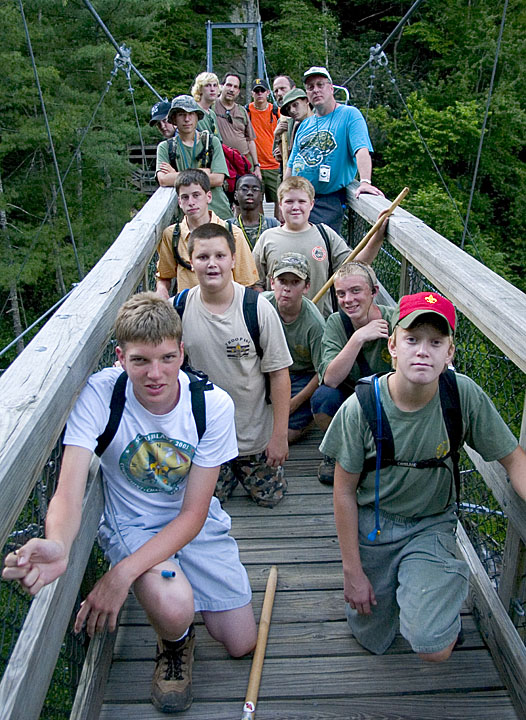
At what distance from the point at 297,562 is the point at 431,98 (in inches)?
695

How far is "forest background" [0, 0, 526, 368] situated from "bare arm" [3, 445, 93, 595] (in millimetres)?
13595

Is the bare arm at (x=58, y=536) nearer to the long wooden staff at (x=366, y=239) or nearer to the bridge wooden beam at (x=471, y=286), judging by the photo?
the bridge wooden beam at (x=471, y=286)

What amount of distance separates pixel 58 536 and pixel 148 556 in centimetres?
31

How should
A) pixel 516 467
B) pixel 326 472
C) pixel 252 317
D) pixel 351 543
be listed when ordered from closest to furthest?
1. pixel 516 467
2. pixel 351 543
3. pixel 252 317
4. pixel 326 472

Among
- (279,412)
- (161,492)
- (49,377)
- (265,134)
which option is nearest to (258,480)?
(279,412)

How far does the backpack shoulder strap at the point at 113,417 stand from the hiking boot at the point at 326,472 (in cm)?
133

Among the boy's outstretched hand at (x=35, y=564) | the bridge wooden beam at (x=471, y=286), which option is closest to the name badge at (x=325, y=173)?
the bridge wooden beam at (x=471, y=286)

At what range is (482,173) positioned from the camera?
693 inches

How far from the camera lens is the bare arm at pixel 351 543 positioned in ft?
6.09

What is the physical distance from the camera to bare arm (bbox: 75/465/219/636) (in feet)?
5.14

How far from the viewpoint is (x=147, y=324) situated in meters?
1.68

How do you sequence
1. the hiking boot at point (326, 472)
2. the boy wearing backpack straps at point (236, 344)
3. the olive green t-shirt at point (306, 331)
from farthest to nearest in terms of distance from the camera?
the olive green t-shirt at point (306, 331) < the hiking boot at point (326, 472) < the boy wearing backpack straps at point (236, 344)

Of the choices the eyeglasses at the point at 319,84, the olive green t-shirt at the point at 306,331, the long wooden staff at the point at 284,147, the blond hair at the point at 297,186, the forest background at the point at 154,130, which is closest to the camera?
the olive green t-shirt at the point at 306,331

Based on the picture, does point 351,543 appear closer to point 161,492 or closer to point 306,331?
point 161,492
